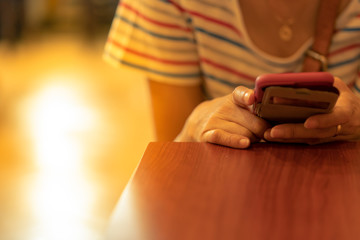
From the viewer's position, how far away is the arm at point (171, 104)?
2.87 feet

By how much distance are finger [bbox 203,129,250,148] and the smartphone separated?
4 centimetres

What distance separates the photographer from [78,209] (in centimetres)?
165

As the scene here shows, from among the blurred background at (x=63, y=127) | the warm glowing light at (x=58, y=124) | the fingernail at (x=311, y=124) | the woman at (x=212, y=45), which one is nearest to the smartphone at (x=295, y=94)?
the fingernail at (x=311, y=124)

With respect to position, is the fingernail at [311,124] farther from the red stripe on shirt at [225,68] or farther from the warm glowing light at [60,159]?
the warm glowing light at [60,159]

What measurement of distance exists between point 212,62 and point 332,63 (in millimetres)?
208

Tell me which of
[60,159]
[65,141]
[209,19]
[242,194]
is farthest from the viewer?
[65,141]

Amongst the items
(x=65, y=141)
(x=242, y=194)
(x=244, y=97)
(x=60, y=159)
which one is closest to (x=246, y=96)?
(x=244, y=97)

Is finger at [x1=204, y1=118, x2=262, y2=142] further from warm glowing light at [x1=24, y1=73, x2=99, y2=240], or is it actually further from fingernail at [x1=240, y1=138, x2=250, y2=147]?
warm glowing light at [x1=24, y1=73, x2=99, y2=240]

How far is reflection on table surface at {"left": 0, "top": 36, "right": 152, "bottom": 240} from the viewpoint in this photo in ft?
5.29

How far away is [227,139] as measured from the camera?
0.53 m

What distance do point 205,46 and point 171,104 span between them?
0.40 ft

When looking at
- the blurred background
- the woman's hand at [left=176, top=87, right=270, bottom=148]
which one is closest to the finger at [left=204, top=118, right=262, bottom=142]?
the woman's hand at [left=176, top=87, right=270, bottom=148]

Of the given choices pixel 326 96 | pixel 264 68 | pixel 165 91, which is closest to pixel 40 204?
pixel 165 91

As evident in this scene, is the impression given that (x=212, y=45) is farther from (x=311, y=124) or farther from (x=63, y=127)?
(x=63, y=127)
